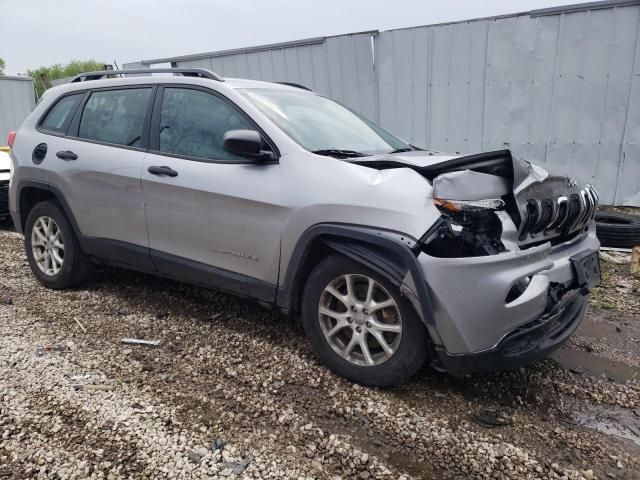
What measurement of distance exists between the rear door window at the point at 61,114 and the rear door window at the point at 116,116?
169 millimetres

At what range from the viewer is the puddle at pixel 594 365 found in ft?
10.4

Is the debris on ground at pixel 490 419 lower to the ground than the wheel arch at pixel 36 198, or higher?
lower

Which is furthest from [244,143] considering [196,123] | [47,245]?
[47,245]

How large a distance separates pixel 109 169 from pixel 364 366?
2372 millimetres

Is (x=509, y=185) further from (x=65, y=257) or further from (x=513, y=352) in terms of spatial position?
(x=65, y=257)

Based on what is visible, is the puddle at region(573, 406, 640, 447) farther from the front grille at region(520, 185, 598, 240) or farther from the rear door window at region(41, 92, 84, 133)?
the rear door window at region(41, 92, 84, 133)

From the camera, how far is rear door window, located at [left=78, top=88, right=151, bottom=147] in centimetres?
372

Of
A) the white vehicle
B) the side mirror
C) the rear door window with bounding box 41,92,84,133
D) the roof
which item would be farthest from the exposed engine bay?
the white vehicle

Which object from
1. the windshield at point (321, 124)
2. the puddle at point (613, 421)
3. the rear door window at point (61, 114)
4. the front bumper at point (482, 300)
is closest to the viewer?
the front bumper at point (482, 300)

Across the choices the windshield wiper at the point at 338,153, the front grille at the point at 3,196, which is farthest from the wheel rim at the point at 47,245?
the front grille at the point at 3,196

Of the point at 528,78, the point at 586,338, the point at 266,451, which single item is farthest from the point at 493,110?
the point at 266,451

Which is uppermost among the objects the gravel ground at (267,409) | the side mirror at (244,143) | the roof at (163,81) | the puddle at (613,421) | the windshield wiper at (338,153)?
the roof at (163,81)

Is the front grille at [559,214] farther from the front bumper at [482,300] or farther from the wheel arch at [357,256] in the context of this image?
the wheel arch at [357,256]

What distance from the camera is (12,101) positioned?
13195 mm
